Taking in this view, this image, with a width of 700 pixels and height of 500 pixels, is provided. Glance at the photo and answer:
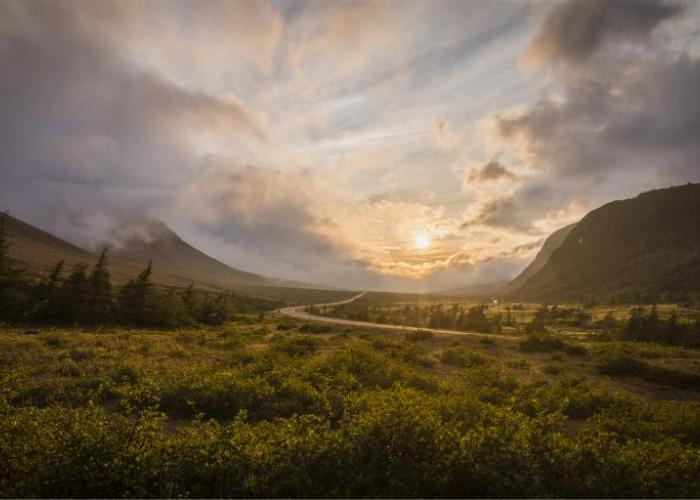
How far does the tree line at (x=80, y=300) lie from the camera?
129 ft

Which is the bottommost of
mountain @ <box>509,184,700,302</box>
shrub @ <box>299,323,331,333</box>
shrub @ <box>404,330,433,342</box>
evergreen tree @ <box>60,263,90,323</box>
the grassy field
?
shrub @ <box>299,323,331,333</box>

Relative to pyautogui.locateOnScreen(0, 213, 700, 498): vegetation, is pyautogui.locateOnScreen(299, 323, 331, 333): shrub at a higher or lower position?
lower

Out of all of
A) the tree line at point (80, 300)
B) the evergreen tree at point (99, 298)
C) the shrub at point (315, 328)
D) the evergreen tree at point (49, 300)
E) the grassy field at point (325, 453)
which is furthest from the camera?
the shrub at point (315, 328)

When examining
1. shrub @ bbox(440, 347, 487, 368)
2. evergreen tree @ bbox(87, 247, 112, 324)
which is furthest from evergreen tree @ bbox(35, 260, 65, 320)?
shrub @ bbox(440, 347, 487, 368)

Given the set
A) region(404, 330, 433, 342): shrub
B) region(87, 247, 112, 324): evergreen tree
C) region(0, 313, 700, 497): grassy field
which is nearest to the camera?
region(0, 313, 700, 497): grassy field

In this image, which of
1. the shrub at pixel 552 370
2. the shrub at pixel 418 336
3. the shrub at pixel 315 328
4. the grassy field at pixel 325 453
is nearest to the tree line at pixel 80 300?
the shrub at pixel 315 328

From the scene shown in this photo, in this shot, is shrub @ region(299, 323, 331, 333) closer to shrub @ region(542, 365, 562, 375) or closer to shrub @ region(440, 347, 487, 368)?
shrub @ region(440, 347, 487, 368)

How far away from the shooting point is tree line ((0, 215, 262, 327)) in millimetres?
39406

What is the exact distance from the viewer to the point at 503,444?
836cm

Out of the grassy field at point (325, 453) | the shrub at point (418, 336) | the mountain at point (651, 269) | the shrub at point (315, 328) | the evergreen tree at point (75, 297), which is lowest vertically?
the shrub at point (315, 328)

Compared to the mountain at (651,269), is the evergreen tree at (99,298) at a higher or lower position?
lower

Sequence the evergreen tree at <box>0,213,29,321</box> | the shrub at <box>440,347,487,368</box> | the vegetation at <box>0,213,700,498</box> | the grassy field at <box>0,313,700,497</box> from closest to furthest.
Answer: the grassy field at <box>0,313,700,497</box>, the vegetation at <box>0,213,700,498</box>, the shrub at <box>440,347,487,368</box>, the evergreen tree at <box>0,213,29,321</box>

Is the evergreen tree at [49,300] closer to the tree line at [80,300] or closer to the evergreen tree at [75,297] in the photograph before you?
the tree line at [80,300]

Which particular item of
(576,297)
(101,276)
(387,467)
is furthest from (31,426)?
(576,297)
